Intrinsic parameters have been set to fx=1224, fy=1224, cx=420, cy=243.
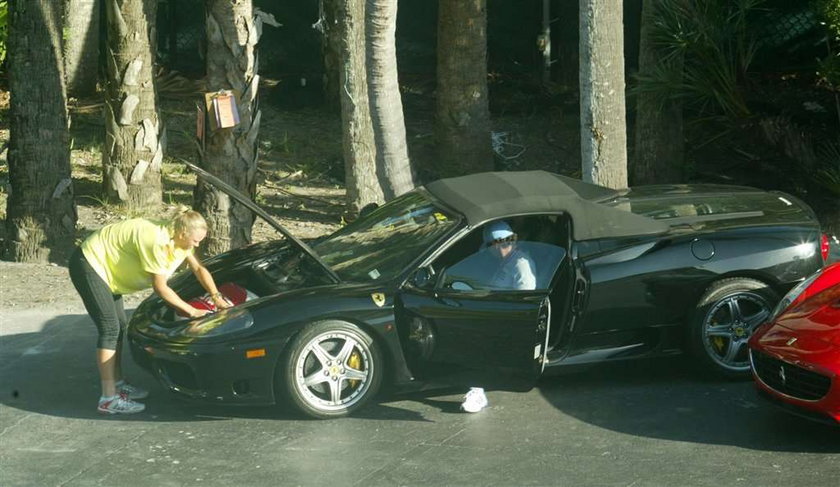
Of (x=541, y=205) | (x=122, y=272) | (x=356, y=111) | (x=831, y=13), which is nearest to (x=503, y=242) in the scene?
(x=541, y=205)

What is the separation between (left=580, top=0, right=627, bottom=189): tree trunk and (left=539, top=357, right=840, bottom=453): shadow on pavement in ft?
9.00

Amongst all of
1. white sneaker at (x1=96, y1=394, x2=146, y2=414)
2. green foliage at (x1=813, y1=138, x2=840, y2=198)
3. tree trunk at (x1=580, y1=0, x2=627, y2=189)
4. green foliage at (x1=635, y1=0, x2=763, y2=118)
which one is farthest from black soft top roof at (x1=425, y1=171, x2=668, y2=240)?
green foliage at (x1=635, y1=0, x2=763, y2=118)

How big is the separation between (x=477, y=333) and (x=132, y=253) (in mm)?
2275

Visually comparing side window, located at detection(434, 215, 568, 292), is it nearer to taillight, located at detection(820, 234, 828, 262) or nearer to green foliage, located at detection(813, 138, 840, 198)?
taillight, located at detection(820, 234, 828, 262)

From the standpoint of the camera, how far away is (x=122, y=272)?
7.84 metres

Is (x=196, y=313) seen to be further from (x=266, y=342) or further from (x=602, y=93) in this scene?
(x=602, y=93)

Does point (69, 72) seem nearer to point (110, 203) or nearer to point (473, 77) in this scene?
point (110, 203)

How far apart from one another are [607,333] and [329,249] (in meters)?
2.00

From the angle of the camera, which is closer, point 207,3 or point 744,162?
point 207,3

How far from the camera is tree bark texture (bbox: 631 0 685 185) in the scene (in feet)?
44.4

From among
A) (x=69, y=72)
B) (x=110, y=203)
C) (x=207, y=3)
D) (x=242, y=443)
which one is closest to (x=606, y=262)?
(x=242, y=443)

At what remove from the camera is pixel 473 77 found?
14148mm

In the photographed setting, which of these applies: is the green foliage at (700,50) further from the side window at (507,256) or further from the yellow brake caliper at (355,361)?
the yellow brake caliper at (355,361)

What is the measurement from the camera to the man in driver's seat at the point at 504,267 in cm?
765
